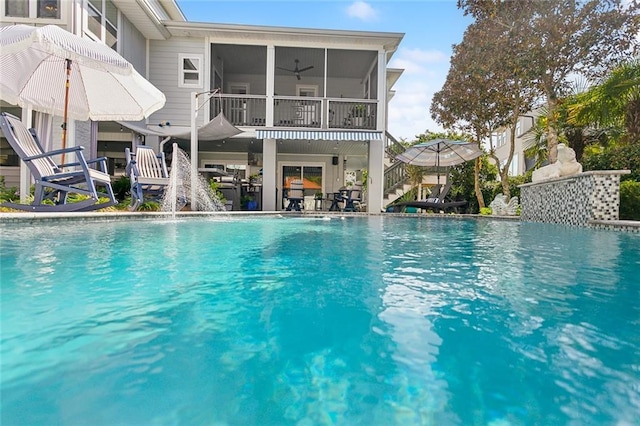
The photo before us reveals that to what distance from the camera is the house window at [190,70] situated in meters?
12.8

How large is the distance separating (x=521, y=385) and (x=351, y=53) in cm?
1367

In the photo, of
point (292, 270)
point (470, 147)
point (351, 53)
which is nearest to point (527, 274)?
point (292, 270)

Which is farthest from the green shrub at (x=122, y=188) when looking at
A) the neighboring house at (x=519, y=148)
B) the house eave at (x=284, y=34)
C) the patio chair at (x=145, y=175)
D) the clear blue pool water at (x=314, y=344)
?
the neighboring house at (x=519, y=148)

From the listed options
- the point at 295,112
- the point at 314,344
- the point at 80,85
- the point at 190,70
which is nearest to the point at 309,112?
the point at 295,112

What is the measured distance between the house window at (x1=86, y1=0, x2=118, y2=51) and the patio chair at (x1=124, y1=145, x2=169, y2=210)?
3.38 metres

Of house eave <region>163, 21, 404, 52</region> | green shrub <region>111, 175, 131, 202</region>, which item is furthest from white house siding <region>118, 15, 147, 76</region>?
green shrub <region>111, 175, 131, 202</region>

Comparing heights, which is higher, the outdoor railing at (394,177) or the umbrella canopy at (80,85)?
the umbrella canopy at (80,85)

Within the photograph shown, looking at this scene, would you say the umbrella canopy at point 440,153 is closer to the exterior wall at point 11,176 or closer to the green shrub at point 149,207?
the green shrub at point 149,207

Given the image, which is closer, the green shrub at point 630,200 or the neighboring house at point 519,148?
the green shrub at point 630,200

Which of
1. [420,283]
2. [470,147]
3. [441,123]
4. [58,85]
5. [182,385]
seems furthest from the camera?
[441,123]

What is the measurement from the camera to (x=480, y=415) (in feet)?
3.45

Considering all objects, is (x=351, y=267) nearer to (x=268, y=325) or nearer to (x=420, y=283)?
(x=420, y=283)

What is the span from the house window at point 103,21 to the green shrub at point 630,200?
12523 mm

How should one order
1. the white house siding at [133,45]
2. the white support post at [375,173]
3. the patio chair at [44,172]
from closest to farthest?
the patio chair at [44,172] → the white house siding at [133,45] → the white support post at [375,173]
